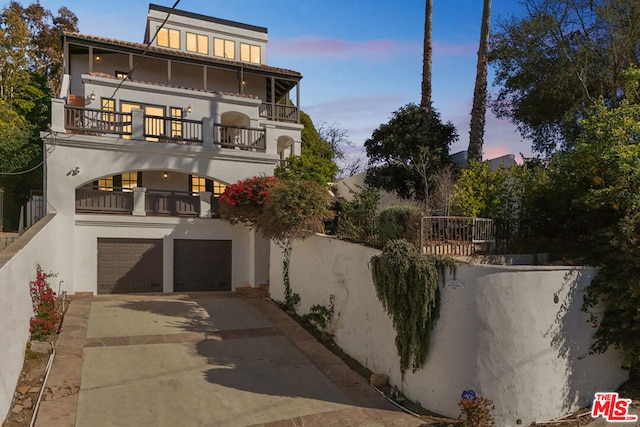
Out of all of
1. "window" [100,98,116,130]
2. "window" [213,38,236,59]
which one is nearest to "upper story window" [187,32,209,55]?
"window" [213,38,236,59]

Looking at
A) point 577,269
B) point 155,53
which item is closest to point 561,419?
point 577,269

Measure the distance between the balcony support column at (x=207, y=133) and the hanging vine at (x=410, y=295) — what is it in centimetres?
1018

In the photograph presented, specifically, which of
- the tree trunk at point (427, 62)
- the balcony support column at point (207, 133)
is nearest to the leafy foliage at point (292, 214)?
the balcony support column at point (207, 133)

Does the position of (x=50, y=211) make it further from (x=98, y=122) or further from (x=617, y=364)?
(x=617, y=364)

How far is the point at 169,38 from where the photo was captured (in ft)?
80.5

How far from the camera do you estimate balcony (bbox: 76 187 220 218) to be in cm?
1485

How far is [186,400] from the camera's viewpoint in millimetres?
7750

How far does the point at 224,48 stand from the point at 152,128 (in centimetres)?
1148

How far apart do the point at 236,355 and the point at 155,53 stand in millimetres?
15878

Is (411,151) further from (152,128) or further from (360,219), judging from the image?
(152,128)

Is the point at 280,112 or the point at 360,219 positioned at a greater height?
the point at 280,112

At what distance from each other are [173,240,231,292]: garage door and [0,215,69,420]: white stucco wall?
5.61 metres

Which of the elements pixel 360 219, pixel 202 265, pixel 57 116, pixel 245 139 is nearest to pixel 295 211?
pixel 360 219

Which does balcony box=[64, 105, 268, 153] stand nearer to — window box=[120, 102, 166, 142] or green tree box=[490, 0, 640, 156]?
window box=[120, 102, 166, 142]
